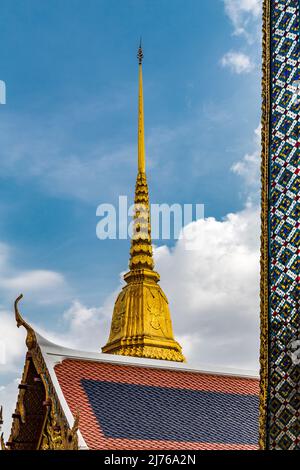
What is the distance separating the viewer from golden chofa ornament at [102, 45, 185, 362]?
55.4 ft

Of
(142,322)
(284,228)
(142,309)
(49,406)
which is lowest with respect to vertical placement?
(49,406)

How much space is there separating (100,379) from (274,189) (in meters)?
4.24

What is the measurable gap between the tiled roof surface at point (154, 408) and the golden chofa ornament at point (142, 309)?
742 cm

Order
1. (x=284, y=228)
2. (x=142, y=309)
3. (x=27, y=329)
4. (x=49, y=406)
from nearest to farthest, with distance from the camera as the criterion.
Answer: (x=284, y=228), (x=49, y=406), (x=27, y=329), (x=142, y=309)

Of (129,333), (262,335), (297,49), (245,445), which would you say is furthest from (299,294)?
(129,333)

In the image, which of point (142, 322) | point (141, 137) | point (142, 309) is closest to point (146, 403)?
point (142, 322)

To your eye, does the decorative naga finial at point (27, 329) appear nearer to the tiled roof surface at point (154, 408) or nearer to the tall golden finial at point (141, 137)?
the tiled roof surface at point (154, 408)

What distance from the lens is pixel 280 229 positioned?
15.7 ft

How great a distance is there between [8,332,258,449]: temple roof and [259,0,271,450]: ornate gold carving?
2622 mm

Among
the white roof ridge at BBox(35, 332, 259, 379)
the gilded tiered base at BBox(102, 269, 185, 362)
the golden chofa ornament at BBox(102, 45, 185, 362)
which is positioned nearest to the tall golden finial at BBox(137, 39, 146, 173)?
the golden chofa ornament at BBox(102, 45, 185, 362)

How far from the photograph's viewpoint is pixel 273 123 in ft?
16.5

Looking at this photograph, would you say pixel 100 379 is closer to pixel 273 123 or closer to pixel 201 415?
pixel 201 415

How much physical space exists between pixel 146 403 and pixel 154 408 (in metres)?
0.11

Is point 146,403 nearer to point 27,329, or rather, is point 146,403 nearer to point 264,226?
point 27,329
